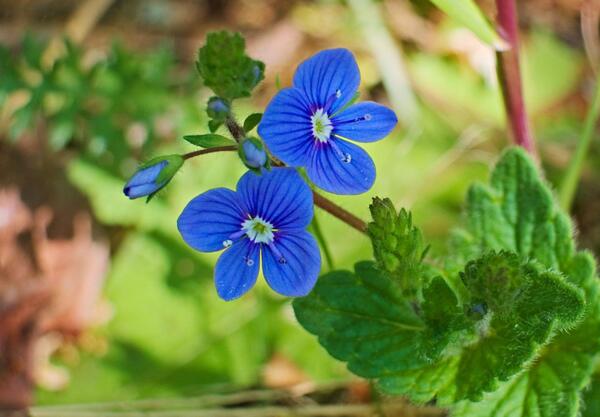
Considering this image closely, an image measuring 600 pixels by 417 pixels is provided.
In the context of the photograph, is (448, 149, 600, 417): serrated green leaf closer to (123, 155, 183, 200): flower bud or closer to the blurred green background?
the blurred green background

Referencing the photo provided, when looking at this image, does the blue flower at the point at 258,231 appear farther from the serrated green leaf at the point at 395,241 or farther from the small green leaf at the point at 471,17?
the small green leaf at the point at 471,17

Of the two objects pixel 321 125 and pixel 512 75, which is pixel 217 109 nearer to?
pixel 321 125

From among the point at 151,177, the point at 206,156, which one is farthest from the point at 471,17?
the point at 206,156

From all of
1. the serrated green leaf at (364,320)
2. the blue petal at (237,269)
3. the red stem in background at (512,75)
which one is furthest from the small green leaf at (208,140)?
the red stem in background at (512,75)

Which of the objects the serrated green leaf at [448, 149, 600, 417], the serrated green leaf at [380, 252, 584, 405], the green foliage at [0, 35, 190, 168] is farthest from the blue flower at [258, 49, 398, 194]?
the green foliage at [0, 35, 190, 168]

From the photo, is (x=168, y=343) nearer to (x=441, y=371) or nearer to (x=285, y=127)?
(x=441, y=371)
